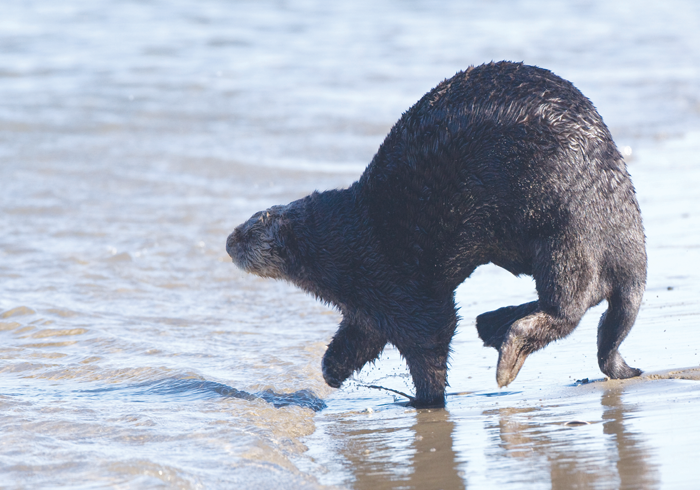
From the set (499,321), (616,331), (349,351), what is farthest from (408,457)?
(349,351)

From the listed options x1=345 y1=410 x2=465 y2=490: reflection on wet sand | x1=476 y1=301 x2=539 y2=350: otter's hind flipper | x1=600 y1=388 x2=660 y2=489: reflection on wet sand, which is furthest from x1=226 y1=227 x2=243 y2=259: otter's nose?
x1=600 y1=388 x2=660 y2=489: reflection on wet sand

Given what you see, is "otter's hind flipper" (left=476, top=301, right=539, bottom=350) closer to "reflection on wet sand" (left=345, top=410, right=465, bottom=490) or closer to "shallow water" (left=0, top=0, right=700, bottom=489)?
"shallow water" (left=0, top=0, right=700, bottom=489)

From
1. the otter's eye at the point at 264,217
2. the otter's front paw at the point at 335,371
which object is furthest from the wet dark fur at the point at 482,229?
the otter's eye at the point at 264,217

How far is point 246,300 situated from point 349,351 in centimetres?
220

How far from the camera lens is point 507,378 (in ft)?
14.9

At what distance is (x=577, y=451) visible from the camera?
3.74m

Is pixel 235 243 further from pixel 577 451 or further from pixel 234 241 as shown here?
pixel 577 451

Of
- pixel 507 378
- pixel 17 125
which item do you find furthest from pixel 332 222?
Answer: pixel 17 125

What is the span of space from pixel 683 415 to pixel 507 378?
2.92ft

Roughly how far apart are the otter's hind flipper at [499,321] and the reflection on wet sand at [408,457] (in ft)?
1.67

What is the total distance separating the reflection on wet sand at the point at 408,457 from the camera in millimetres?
3627

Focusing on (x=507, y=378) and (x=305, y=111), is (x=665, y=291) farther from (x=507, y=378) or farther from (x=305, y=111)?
(x=305, y=111)

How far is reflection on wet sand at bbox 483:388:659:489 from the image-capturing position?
11.2 ft

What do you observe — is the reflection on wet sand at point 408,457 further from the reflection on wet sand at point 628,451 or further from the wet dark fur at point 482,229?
the reflection on wet sand at point 628,451
